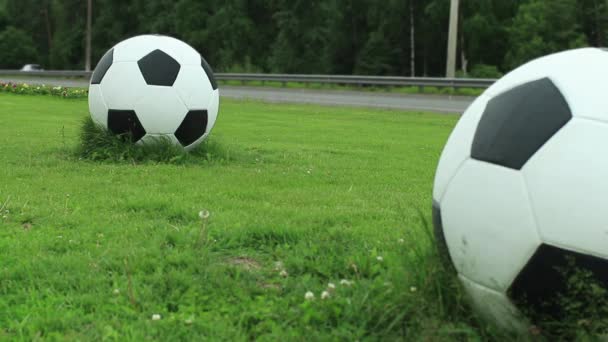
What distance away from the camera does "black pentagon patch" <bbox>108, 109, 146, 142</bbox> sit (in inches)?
249

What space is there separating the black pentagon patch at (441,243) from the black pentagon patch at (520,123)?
1.03ft

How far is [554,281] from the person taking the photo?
2.15 meters

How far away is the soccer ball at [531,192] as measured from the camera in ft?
6.80

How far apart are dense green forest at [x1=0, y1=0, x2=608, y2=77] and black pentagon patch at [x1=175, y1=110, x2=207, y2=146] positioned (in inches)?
1057

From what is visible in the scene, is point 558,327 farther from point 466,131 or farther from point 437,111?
point 437,111

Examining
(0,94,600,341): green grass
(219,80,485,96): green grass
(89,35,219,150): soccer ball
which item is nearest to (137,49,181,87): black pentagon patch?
(89,35,219,150): soccer ball

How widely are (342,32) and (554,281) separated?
144 ft

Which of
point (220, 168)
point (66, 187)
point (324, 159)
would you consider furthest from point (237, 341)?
point (324, 159)

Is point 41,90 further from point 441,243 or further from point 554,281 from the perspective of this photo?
point 554,281

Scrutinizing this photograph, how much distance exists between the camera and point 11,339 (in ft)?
7.98

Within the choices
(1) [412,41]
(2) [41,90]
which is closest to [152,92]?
(2) [41,90]

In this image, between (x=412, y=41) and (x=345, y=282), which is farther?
(x=412, y=41)

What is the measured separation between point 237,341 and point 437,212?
37.3 inches

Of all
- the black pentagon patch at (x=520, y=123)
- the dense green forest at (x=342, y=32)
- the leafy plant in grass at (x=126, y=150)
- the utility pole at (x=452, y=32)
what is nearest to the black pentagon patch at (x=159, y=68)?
the leafy plant in grass at (x=126, y=150)
